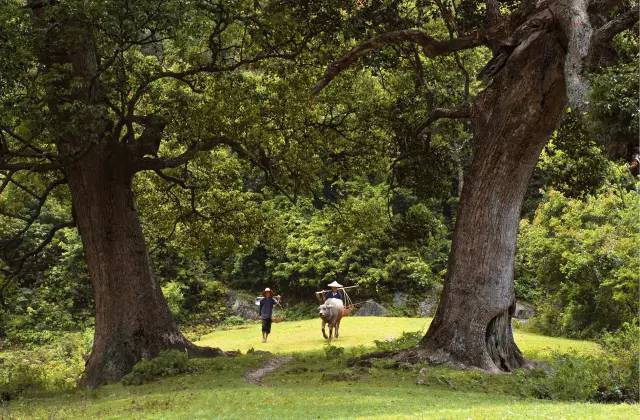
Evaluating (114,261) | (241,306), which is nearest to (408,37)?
(114,261)

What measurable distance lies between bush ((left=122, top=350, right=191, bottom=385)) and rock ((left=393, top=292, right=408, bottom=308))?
70.4 feet

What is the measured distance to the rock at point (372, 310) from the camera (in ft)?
113


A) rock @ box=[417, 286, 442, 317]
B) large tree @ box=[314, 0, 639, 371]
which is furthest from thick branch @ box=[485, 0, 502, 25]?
rock @ box=[417, 286, 442, 317]

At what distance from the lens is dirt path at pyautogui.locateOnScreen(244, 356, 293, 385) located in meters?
14.8

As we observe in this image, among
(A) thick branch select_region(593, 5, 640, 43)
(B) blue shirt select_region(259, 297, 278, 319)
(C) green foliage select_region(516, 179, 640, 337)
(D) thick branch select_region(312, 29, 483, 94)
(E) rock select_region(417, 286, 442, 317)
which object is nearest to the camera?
(A) thick branch select_region(593, 5, 640, 43)

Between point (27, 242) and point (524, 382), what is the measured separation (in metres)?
31.5

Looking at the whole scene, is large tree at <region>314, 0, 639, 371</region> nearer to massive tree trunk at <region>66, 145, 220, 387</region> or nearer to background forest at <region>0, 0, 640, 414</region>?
background forest at <region>0, 0, 640, 414</region>

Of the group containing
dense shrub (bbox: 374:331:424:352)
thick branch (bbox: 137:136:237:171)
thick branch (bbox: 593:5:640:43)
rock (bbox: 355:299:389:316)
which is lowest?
dense shrub (bbox: 374:331:424:352)

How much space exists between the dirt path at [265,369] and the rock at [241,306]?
19.3 metres

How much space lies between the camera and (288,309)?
3850 cm

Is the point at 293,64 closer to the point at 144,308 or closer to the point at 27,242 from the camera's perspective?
the point at 144,308

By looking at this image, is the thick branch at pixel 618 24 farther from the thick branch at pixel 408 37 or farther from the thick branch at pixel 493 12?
the thick branch at pixel 493 12

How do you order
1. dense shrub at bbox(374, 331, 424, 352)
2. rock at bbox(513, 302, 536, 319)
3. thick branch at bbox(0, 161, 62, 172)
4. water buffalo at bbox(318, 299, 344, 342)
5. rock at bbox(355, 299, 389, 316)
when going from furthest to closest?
Result: 1. rock at bbox(355, 299, 389, 316)
2. rock at bbox(513, 302, 536, 319)
3. water buffalo at bbox(318, 299, 344, 342)
4. dense shrub at bbox(374, 331, 424, 352)
5. thick branch at bbox(0, 161, 62, 172)

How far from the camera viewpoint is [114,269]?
55.9 ft
